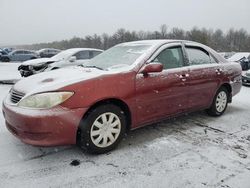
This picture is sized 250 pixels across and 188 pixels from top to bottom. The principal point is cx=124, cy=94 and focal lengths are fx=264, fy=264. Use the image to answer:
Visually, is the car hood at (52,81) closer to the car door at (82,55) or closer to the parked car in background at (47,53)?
the car door at (82,55)

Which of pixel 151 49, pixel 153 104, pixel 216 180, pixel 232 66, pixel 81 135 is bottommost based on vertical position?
pixel 216 180

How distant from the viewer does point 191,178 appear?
112 inches

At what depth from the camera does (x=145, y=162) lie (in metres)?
3.18

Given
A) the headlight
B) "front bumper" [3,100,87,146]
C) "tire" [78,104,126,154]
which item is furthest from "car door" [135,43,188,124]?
the headlight

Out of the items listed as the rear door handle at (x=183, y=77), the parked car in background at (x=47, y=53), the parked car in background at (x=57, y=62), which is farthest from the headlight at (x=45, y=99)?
the parked car in background at (x=47, y=53)

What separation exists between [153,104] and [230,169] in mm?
1313

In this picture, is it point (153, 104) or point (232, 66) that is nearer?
point (153, 104)

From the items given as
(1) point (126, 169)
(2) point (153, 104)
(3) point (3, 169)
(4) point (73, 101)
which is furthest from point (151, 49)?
(3) point (3, 169)

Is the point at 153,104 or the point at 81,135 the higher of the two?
the point at 153,104

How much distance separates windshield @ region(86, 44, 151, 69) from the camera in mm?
3836

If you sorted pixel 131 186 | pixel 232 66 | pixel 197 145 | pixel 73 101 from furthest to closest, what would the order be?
pixel 232 66
pixel 197 145
pixel 73 101
pixel 131 186

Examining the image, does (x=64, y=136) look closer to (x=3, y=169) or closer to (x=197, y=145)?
(x=3, y=169)

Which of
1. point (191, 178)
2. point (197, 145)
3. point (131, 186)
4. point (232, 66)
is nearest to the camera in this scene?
point (131, 186)

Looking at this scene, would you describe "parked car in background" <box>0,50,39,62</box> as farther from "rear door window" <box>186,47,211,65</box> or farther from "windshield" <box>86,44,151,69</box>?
"rear door window" <box>186,47,211,65</box>
